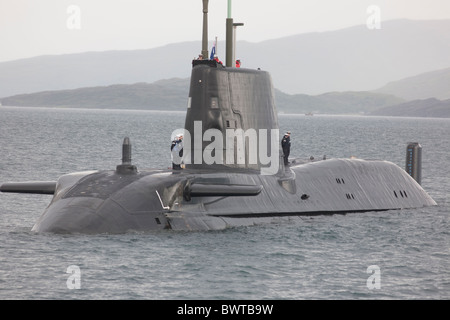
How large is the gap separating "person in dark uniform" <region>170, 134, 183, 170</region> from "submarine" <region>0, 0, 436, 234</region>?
4.1 inches

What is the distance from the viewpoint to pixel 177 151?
26922 mm

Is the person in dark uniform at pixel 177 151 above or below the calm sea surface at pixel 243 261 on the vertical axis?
above

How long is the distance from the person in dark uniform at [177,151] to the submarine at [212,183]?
10cm

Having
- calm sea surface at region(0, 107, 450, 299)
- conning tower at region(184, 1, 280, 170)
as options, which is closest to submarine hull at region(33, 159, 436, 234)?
calm sea surface at region(0, 107, 450, 299)

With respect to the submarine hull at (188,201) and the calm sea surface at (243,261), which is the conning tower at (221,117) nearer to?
the submarine hull at (188,201)

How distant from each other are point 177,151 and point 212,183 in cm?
225

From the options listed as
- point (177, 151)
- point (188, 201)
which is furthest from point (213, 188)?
point (177, 151)

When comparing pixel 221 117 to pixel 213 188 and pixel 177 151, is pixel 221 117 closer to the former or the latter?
pixel 177 151

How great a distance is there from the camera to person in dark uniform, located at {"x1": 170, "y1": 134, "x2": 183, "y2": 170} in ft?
87.3

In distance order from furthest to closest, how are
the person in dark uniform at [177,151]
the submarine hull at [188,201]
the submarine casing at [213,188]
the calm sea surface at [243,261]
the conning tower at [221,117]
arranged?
1. the person in dark uniform at [177,151]
2. the conning tower at [221,117]
3. the submarine casing at [213,188]
4. the submarine hull at [188,201]
5. the calm sea surface at [243,261]

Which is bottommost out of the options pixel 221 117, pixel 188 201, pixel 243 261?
pixel 243 261

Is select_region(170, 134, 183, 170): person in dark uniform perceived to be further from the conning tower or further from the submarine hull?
the submarine hull

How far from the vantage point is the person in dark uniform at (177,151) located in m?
26.6

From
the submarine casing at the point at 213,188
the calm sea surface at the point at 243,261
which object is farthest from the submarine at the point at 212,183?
the calm sea surface at the point at 243,261
